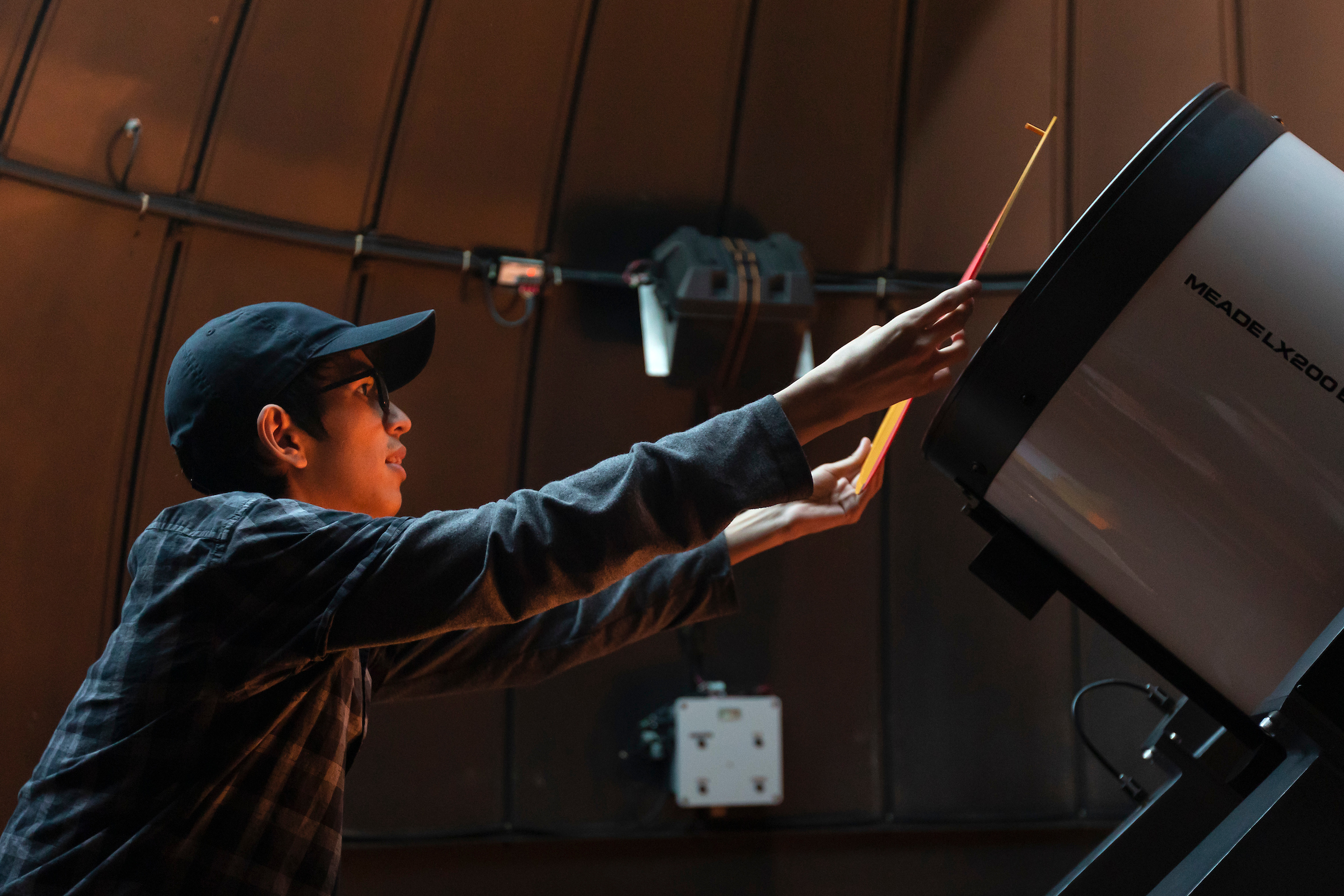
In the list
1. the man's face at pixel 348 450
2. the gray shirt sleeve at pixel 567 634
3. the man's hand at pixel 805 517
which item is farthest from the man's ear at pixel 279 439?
the man's hand at pixel 805 517

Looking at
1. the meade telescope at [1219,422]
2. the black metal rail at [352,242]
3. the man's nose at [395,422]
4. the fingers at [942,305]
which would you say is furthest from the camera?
the black metal rail at [352,242]

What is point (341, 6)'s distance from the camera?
298cm

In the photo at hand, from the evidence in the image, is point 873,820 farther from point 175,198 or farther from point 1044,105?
point 175,198

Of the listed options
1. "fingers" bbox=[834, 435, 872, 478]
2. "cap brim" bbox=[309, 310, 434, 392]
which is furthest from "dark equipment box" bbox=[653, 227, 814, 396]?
"cap brim" bbox=[309, 310, 434, 392]

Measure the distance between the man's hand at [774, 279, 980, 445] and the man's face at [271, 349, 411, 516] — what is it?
0.75 metres

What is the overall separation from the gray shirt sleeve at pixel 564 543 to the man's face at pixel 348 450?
1.46ft

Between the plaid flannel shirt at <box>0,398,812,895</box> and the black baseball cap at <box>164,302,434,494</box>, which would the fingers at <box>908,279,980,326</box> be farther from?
the black baseball cap at <box>164,302,434,494</box>

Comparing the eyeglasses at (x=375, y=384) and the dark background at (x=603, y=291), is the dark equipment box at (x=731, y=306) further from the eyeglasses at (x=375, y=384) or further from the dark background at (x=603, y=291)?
the eyeglasses at (x=375, y=384)

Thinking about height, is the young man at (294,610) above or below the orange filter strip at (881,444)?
below

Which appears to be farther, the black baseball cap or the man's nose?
the man's nose

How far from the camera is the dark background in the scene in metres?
2.81

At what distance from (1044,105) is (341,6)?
244cm

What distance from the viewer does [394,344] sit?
1636 mm

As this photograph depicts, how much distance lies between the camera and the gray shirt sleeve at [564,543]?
3.66 ft
